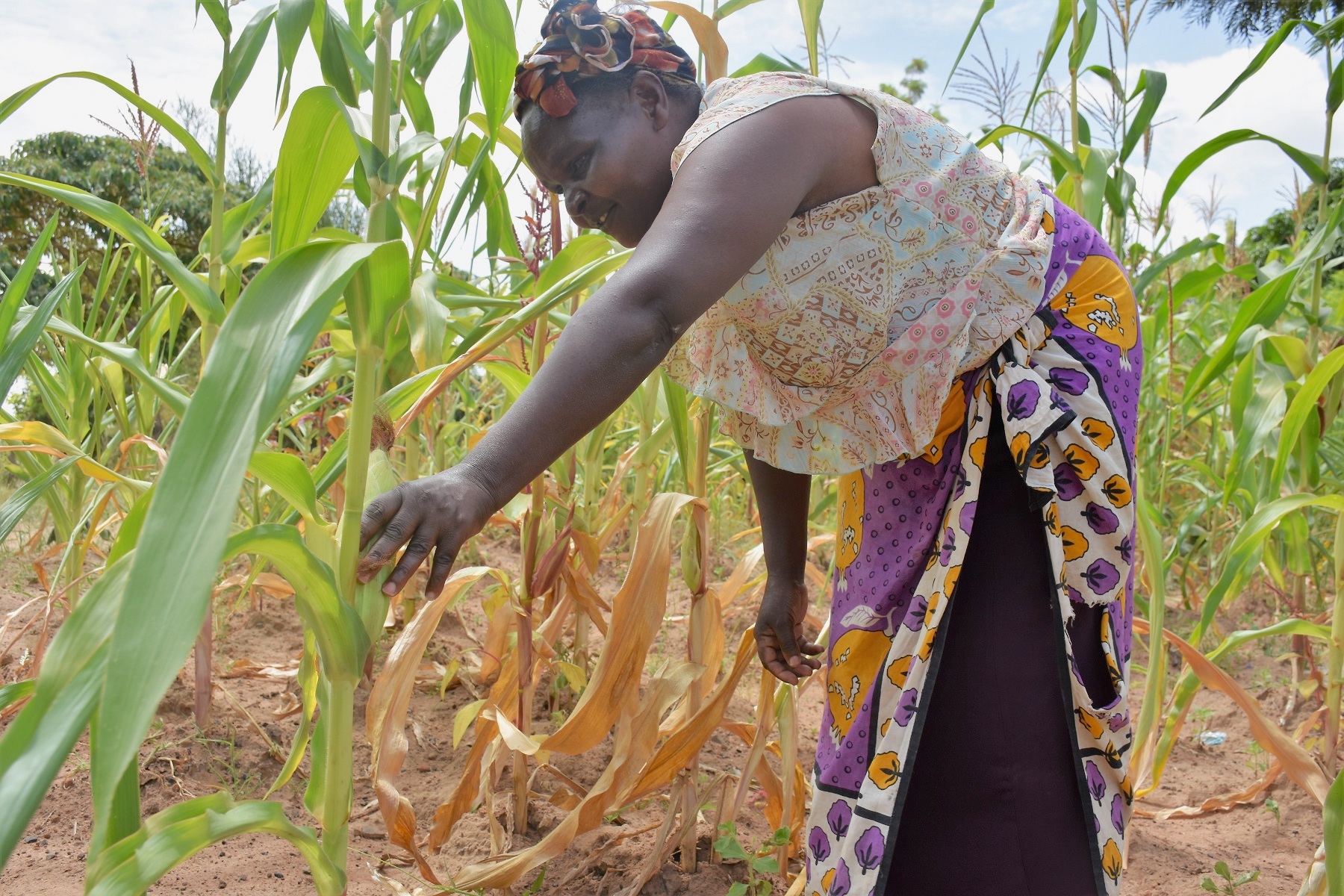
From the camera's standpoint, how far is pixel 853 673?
121 centimetres

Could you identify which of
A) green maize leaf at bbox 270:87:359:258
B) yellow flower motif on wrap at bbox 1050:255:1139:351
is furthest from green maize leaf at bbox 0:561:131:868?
yellow flower motif on wrap at bbox 1050:255:1139:351

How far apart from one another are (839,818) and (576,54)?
97cm

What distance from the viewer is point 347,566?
0.89 metres

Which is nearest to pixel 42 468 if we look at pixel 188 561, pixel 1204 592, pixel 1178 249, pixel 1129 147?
pixel 188 561

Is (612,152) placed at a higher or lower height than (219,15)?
lower

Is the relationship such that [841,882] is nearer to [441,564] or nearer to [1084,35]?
[441,564]

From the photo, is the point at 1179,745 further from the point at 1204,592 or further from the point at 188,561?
the point at 188,561

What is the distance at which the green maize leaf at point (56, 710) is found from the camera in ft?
1.74

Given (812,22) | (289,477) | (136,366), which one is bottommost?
(289,477)

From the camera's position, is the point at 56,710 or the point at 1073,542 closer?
the point at 56,710

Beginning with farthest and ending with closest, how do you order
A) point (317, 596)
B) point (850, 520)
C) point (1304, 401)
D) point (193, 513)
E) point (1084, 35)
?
point (1084, 35)
point (1304, 401)
point (850, 520)
point (317, 596)
point (193, 513)

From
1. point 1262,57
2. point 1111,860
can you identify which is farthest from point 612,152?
point 1262,57

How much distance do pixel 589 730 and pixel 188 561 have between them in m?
0.86

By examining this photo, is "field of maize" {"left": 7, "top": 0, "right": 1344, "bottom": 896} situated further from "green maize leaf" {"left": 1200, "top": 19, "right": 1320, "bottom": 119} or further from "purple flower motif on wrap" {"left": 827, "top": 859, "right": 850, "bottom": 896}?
"purple flower motif on wrap" {"left": 827, "top": 859, "right": 850, "bottom": 896}
